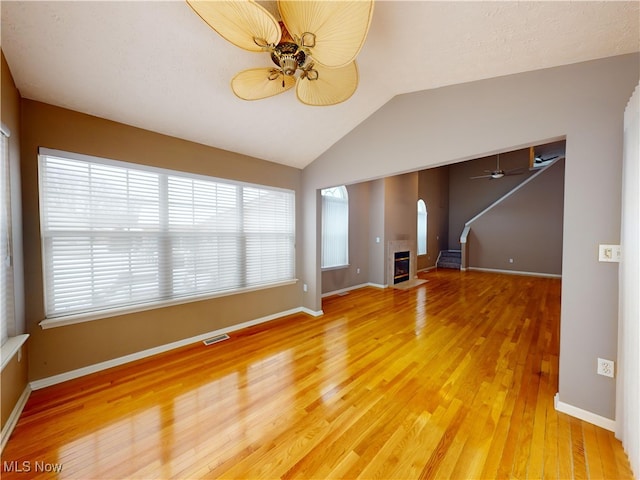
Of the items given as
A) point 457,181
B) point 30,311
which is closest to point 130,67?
point 30,311

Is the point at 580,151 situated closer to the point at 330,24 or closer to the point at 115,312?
the point at 330,24

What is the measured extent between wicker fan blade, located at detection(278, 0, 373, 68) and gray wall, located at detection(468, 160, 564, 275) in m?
8.84

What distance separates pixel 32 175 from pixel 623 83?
4.54 m

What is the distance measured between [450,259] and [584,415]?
8.02 metres

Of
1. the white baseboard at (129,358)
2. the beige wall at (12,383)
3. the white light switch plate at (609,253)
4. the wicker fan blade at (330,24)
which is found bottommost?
the white baseboard at (129,358)

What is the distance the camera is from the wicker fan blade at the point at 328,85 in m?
1.66

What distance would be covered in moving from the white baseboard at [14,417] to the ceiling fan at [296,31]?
2.76 m

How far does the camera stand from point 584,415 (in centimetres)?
174

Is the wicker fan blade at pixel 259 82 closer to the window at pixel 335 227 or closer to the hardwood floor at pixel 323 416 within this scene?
the hardwood floor at pixel 323 416

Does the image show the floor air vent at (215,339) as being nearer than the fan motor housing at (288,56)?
No

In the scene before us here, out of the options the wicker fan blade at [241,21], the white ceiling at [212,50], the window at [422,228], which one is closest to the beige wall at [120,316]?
the white ceiling at [212,50]

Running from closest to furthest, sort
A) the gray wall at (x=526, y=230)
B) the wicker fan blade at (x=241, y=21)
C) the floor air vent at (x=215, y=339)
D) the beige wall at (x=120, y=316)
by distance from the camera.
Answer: the wicker fan blade at (x=241, y=21) < the beige wall at (x=120, y=316) < the floor air vent at (x=215, y=339) < the gray wall at (x=526, y=230)

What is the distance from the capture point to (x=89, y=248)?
227cm

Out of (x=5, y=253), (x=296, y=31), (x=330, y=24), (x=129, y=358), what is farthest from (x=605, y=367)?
(x=5, y=253)
